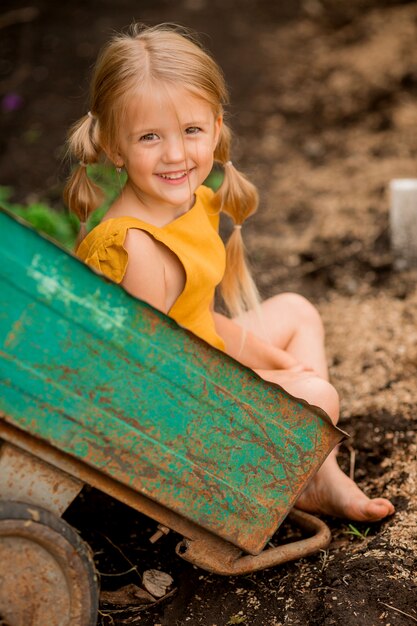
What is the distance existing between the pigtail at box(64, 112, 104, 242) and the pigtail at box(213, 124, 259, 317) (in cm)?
37

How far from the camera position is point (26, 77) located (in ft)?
19.3

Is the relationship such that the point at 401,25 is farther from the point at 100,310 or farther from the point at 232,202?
the point at 100,310

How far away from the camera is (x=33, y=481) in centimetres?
161

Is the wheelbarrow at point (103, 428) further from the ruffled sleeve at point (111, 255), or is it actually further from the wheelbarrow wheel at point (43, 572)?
the ruffled sleeve at point (111, 255)

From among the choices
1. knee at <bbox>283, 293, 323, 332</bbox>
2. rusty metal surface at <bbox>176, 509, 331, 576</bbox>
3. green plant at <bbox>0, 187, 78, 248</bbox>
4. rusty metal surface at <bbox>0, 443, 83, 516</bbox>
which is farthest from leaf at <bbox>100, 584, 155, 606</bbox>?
green plant at <bbox>0, 187, 78, 248</bbox>

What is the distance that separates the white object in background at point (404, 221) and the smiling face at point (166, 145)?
1.84 metres

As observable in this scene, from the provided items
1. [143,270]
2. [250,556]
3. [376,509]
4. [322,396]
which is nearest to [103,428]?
[143,270]

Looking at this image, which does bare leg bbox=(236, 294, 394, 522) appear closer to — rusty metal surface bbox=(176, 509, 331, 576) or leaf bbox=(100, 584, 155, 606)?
rusty metal surface bbox=(176, 509, 331, 576)

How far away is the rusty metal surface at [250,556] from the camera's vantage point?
180 centimetres

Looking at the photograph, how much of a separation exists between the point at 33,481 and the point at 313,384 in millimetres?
808

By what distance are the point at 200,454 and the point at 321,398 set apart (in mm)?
499

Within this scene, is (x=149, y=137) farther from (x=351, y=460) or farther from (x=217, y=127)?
(x=351, y=460)

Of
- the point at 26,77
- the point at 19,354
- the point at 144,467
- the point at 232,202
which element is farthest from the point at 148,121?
the point at 26,77

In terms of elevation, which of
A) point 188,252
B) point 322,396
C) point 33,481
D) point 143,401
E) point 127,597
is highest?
point 188,252
